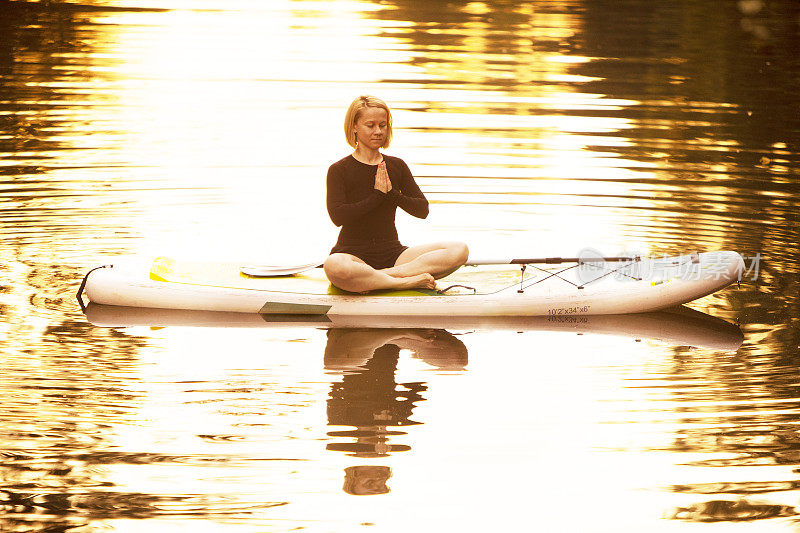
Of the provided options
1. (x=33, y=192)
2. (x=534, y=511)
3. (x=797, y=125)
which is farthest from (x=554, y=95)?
(x=534, y=511)

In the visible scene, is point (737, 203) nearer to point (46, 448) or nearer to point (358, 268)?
point (358, 268)

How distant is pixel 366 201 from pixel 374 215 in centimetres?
22

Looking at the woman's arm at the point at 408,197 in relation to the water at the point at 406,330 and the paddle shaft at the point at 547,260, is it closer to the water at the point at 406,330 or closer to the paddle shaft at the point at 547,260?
the paddle shaft at the point at 547,260

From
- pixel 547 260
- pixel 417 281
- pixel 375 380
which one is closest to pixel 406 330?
→ pixel 417 281

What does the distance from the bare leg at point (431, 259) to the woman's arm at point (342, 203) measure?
383 mm

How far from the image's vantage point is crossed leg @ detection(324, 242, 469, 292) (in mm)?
6762

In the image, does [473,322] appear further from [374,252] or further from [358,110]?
[358,110]

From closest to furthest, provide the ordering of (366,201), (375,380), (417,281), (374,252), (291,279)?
(375,380), (366,201), (417,281), (374,252), (291,279)

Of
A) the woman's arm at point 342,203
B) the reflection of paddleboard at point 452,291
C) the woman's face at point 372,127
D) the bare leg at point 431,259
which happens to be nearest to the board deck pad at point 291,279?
the reflection of paddleboard at point 452,291

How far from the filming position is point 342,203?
682cm

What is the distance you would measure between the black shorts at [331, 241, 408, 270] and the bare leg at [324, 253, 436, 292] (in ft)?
0.26

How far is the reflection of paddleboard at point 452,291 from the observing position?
690cm

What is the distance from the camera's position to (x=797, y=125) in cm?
1255

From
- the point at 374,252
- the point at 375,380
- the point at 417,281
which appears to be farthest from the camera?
the point at 374,252
